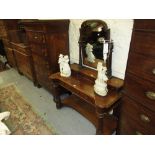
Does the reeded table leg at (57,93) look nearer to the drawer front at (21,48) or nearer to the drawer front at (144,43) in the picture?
the drawer front at (21,48)

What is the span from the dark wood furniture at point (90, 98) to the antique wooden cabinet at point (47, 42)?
33 cm

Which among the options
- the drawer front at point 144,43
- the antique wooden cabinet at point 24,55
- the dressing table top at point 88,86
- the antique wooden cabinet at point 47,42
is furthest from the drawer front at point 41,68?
the drawer front at point 144,43

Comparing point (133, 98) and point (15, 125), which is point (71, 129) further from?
point (133, 98)

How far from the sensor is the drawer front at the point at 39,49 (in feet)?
7.30

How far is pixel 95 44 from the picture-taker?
1.85m

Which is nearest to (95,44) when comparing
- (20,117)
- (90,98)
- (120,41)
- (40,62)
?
(120,41)

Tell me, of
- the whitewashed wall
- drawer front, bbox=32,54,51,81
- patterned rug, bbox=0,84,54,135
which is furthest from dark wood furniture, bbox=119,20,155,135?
drawer front, bbox=32,54,51,81

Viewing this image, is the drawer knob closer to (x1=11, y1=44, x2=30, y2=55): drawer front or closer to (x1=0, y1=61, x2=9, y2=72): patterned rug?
(x1=11, y1=44, x2=30, y2=55): drawer front

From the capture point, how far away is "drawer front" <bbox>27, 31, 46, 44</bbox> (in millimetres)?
2142

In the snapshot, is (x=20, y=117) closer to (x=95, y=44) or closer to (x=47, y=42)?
(x=47, y=42)
